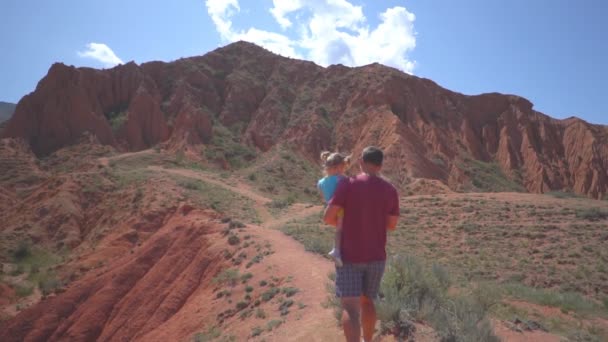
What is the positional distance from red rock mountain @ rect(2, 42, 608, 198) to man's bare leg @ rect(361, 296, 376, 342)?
4065cm

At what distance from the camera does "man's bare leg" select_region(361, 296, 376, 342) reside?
4.57 meters

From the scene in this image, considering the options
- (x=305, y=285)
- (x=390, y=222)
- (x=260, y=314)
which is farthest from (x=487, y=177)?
(x=390, y=222)

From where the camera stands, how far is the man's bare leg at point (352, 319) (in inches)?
165

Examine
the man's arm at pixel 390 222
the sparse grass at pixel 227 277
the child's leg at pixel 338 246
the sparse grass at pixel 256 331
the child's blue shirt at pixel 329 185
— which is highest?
the child's blue shirt at pixel 329 185

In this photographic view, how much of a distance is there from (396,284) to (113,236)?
68.9ft

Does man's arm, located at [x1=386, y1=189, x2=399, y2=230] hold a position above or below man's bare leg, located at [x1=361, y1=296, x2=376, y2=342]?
above

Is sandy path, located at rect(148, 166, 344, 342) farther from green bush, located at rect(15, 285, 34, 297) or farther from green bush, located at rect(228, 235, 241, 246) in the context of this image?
green bush, located at rect(15, 285, 34, 297)

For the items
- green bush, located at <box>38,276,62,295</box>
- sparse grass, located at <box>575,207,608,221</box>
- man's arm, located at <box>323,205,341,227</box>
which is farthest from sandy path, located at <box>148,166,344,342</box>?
sparse grass, located at <box>575,207,608,221</box>

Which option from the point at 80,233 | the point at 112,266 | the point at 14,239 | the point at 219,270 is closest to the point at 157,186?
the point at 80,233

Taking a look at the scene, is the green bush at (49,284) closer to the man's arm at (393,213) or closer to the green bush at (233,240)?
the green bush at (233,240)

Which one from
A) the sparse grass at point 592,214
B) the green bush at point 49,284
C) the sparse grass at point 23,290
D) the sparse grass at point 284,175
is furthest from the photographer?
the sparse grass at point 284,175

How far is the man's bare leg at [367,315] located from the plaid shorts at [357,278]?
0.21 meters

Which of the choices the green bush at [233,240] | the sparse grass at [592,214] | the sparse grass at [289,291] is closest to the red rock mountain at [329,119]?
the sparse grass at [592,214]

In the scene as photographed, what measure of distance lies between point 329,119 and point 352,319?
179ft
